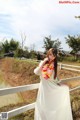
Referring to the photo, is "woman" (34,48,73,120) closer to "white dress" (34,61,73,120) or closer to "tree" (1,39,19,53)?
"white dress" (34,61,73,120)

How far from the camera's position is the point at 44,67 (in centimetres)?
569

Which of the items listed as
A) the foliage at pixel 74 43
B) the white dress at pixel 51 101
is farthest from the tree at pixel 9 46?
the white dress at pixel 51 101

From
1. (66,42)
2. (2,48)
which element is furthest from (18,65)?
(2,48)

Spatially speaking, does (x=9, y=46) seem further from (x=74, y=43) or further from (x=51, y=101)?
(x=51, y=101)

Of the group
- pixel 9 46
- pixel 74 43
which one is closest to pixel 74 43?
pixel 74 43

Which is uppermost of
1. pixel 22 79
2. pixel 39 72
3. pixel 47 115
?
pixel 39 72

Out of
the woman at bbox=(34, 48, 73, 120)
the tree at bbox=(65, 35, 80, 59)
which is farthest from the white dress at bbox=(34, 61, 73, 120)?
the tree at bbox=(65, 35, 80, 59)

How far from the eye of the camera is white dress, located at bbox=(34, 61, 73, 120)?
18.6 feet

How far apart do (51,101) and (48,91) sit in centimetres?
26

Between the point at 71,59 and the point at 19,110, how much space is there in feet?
119

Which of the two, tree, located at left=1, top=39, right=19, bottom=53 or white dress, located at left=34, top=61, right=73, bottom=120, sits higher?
tree, located at left=1, top=39, right=19, bottom=53

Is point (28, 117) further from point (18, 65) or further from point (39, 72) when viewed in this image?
point (18, 65)

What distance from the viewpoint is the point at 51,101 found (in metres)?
5.88

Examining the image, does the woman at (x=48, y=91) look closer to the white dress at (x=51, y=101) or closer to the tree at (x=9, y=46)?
the white dress at (x=51, y=101)
